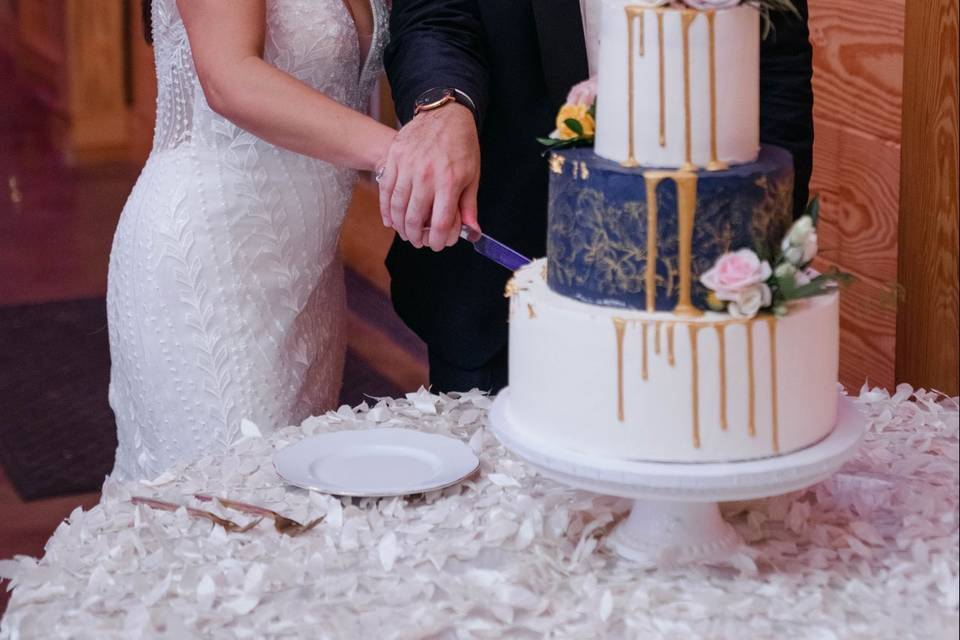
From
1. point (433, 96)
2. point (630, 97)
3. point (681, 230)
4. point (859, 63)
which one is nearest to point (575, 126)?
point (630, 97)

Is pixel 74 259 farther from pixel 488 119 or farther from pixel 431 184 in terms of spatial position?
pixel 431 184

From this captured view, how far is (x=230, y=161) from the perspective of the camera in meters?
2.58

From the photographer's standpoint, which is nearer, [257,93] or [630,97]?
[630,97]

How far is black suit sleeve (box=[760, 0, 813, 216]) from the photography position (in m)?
2.42

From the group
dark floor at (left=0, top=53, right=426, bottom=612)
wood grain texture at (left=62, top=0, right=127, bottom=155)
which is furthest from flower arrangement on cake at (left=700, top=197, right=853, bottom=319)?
wood grain texture at (left=62, top=0, right=127, bottom=155)

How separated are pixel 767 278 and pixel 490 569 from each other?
1.47 ft

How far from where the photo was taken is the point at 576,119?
161cm

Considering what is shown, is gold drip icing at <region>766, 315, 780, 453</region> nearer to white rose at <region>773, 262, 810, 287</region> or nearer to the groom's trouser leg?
white rose at <region>773, 262, 810, 287</region>

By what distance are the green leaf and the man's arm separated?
0.43 metres

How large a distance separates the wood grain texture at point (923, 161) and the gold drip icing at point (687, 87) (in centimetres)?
103

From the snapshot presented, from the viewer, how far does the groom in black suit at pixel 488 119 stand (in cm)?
228

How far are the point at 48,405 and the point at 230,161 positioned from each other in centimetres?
278

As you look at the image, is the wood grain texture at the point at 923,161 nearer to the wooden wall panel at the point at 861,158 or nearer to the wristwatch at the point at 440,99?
the wooden wall panel at the point at 861,158

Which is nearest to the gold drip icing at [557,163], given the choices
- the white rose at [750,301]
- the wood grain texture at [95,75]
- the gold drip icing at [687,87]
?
the gold drip icing at [687,87]
